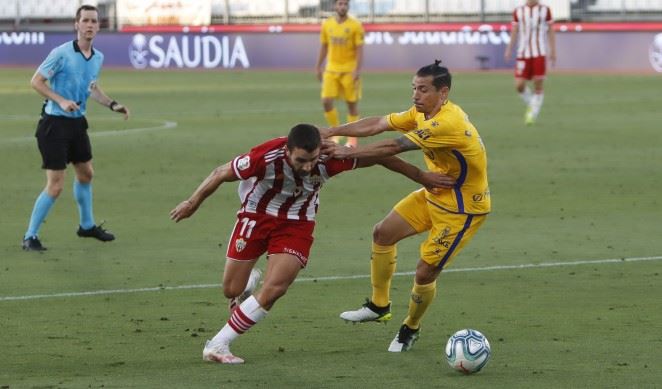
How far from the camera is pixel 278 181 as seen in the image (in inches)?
350

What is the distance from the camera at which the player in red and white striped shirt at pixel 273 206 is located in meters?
8.56

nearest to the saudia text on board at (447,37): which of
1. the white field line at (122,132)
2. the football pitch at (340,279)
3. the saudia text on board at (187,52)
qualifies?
the saudia text on board at (187,52)

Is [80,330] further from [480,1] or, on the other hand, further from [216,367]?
[480,1]

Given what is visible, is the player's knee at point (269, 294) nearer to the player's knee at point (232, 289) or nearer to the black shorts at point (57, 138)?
the player's knee at point (232, 289)

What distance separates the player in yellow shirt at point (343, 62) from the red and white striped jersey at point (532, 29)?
16.0 ft

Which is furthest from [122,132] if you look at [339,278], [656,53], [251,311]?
[656,53]

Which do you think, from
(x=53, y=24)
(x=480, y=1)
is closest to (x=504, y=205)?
(x=480, y=1)

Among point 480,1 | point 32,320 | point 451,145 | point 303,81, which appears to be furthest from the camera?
point 480,1

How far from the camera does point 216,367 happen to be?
8.48 metres

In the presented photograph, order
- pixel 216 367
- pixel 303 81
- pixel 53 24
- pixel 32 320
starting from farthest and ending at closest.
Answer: pixel 53 24
pixel 303 81
pixel 32 320
pixel 216 367

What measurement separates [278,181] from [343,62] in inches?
571

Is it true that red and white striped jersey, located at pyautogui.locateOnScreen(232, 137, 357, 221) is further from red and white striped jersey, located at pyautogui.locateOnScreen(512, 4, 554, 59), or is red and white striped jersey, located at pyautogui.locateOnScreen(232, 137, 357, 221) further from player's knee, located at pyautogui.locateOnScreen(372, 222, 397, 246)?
red and white striped jersey, located at pyautogui.locateOnScreen(512, 4, 554, 59)

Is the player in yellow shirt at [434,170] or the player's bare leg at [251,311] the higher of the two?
the player in yellow shirt at [434,170]

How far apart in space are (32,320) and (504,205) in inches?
286
